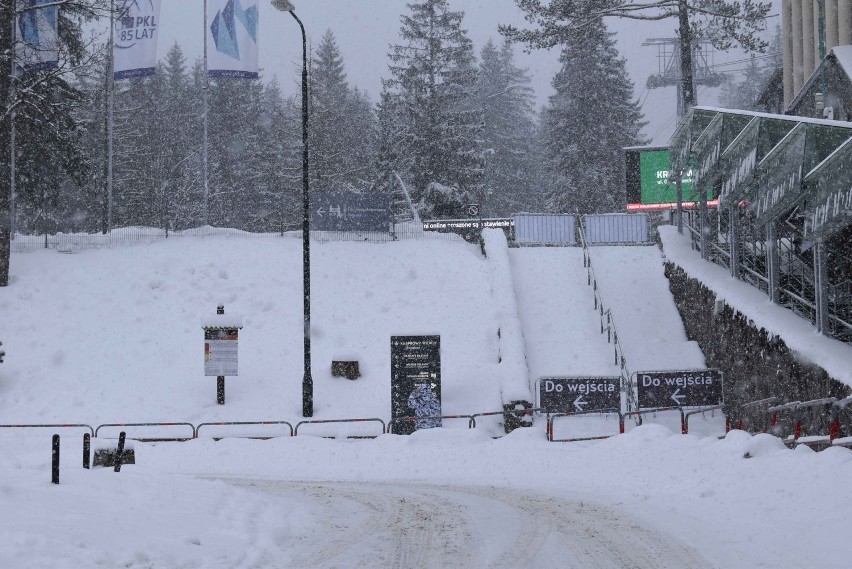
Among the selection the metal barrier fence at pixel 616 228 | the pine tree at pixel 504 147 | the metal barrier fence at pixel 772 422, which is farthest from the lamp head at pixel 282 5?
the pine tree at pixel 504 147

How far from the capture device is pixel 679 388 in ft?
65.3

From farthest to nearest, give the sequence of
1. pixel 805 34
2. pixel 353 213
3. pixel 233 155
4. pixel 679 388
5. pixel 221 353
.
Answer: pixel 233 155 < pixel 805 34 < pixel 353 213 < pixel 221 353 < pixel 679 388

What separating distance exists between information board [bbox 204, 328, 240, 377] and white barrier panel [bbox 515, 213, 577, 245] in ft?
49.6

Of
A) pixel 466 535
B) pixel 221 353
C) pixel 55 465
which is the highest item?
pixel 221 353

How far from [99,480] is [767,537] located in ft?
24.0

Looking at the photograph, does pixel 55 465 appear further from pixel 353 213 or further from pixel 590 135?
pixel 590 135

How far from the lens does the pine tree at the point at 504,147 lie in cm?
7231

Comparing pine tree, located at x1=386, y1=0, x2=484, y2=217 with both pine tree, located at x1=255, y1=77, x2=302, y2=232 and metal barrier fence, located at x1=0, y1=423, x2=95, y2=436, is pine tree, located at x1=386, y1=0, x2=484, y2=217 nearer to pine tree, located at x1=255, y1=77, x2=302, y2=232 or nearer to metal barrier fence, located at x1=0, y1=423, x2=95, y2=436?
pine tree, located at x1=255, y1=77, x2=302, y2=232

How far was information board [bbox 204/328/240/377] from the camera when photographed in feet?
73.7

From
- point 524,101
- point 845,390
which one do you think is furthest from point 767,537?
point 524,101

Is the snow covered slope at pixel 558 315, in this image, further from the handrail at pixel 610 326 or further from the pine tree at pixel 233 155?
the pine tree at pixel 233 155

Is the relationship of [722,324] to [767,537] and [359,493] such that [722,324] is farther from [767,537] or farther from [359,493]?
[767,537]

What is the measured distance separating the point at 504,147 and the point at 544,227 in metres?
38.9

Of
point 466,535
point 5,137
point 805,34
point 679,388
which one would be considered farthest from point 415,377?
point 805,34
